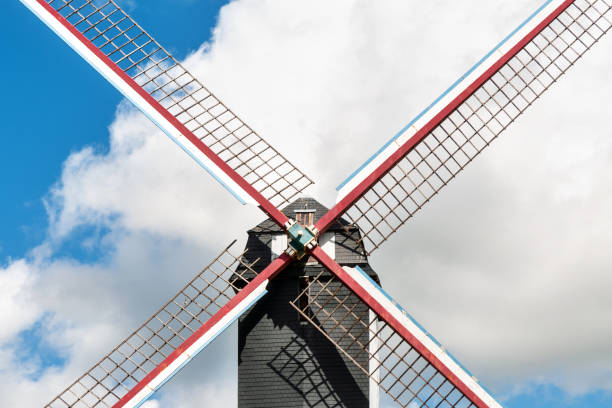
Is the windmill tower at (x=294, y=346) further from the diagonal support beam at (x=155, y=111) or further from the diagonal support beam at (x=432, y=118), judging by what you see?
the diagonal support beam at (x=155, y=111)

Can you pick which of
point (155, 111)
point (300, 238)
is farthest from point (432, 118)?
point (155, 111)

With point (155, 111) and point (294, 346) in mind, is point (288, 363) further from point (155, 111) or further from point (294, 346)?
point (155, 111)

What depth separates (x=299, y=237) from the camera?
44.8 ft

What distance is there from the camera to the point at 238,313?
13523 millimetres

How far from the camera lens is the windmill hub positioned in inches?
537

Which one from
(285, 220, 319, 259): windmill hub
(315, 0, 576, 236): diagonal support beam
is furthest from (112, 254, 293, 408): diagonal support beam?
(315, 0, 576, 236): diagonal support beam

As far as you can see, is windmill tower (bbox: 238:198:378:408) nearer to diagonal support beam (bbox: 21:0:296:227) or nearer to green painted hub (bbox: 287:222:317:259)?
green painted hub (bbox: 287:222:317:259)

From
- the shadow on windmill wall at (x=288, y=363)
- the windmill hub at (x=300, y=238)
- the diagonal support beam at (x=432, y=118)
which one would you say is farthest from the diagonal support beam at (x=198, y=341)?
the diagonal support beam at (x=432, y=118)

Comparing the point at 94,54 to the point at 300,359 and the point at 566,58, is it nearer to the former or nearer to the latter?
the point at 300,359

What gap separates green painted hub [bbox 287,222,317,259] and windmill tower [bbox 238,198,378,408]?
591 millimetres

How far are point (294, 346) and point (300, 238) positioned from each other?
89.0 inches

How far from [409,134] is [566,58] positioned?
4.34 metres

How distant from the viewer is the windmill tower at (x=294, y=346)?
1447 cm

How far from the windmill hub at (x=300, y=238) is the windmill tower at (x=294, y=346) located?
1.88ft
